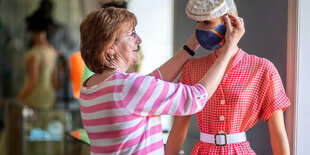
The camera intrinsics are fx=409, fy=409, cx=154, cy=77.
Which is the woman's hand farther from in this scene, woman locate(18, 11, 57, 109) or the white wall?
woman locate(18, 11, 57, 109)

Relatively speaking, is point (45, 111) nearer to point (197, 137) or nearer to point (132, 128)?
point (197, 137)

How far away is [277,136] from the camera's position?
48.3 inches

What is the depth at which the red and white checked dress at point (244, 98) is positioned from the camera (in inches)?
48.9

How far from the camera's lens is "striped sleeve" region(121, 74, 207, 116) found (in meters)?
1.15

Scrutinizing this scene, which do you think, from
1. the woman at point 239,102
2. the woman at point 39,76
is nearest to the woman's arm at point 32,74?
the woman at point 39,76

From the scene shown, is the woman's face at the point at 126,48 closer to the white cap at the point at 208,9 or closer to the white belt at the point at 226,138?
the white cap at the point at 208,9

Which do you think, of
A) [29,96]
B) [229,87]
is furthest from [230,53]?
[29,96]

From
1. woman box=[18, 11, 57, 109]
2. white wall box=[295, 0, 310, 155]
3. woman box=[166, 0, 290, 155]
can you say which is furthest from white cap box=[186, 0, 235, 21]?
woman box=[18, 11, 57, 109]

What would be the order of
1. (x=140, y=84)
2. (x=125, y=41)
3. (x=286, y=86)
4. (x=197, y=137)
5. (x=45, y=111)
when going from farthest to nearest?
(x=45, y=111)
(x=197, y=137)
(x=286, y=86)
(x=125, y=41)
(x=140, y=84)

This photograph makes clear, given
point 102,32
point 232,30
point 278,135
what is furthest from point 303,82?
point 102,32

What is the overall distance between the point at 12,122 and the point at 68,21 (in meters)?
2.40

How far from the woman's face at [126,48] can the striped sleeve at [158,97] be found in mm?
127

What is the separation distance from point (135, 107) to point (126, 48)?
20 cm

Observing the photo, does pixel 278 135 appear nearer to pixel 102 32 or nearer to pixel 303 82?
pixel 303 82
